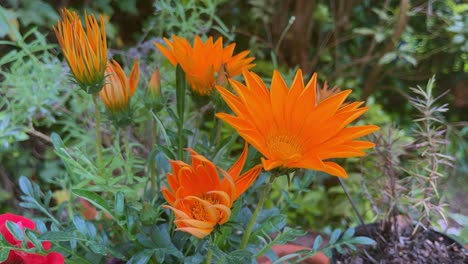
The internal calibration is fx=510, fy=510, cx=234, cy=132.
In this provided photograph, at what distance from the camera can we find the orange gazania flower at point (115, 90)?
1.59 ft

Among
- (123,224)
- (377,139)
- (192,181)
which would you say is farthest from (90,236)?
(377,139)

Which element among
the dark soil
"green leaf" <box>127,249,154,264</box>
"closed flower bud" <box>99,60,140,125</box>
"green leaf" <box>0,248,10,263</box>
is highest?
"closed flower bud" <box>99,60,140,125</box>

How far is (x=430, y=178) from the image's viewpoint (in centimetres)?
59

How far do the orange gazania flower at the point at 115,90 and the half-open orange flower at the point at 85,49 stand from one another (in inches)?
1.4

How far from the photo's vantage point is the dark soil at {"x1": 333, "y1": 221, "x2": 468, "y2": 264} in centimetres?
64

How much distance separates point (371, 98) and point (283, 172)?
101 cm

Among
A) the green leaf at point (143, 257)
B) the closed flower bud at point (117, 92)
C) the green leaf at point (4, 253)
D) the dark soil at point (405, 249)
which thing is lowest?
the dark soil at point (405, 249)

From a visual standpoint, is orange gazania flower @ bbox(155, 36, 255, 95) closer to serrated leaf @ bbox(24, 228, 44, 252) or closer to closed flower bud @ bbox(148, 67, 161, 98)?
closed flower bud @ bbox(148, 67, 161, 98)

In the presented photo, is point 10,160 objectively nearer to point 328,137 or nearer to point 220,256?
point 220,256

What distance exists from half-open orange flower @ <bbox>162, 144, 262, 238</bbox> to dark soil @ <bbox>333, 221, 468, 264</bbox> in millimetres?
285

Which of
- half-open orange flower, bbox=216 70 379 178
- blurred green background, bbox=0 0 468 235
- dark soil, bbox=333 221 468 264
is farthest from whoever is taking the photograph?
blurred green background, bbox=0 0 468 235

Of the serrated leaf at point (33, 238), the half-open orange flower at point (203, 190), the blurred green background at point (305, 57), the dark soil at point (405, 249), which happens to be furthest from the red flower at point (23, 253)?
the dark soil at point (405, 249)

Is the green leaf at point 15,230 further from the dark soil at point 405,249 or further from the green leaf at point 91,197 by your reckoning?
the dark soil at point 405,249

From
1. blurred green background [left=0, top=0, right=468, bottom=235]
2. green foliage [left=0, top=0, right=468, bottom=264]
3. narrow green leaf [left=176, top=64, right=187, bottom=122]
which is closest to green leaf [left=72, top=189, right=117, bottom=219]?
green foliage [left=0, top=0, right=468, bottom=264]
